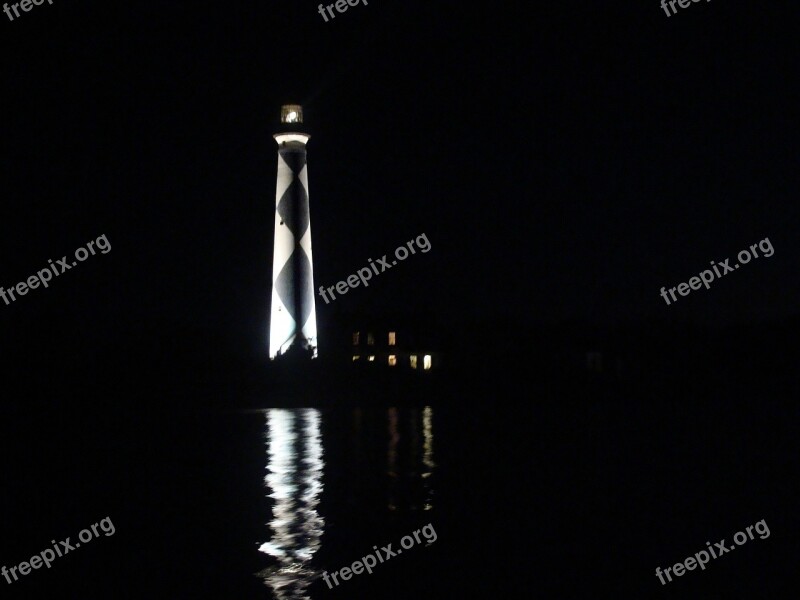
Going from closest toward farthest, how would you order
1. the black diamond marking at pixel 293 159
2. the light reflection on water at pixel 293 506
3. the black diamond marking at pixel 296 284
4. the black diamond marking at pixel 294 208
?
the light reflection on water at pixel 293 506 → the black diamond marking at pixel 296 284 → the black diamond marking at pixel 294 208 → the black diamond marking at pixel 293 159

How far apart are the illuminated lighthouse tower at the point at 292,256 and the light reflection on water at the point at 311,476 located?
783 centimetres

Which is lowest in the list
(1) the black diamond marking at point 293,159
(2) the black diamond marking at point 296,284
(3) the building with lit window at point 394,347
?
(3) the building with lit window at point 394,347

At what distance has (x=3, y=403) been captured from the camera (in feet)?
119

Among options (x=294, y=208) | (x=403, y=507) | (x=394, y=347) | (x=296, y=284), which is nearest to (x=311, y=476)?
(x=403, y=507)

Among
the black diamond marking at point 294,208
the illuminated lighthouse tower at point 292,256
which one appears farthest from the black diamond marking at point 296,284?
the black diamond marking at point 294,208

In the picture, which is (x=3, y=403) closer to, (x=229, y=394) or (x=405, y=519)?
(x=229, y=394)

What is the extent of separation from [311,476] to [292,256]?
858 inches

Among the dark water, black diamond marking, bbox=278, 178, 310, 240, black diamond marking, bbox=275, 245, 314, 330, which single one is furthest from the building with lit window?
the dark water

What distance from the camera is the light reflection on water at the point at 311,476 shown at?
11297 mm

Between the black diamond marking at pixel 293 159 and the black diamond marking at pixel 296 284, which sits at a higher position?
the black diamond marking at pixel 293 159

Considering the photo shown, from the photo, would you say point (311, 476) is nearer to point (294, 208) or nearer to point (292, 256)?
point (292, 256)

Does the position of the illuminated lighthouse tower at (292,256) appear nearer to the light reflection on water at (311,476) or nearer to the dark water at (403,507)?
the light reflection on water at (311,476)

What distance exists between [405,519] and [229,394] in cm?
2546

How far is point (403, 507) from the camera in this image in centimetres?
1489
